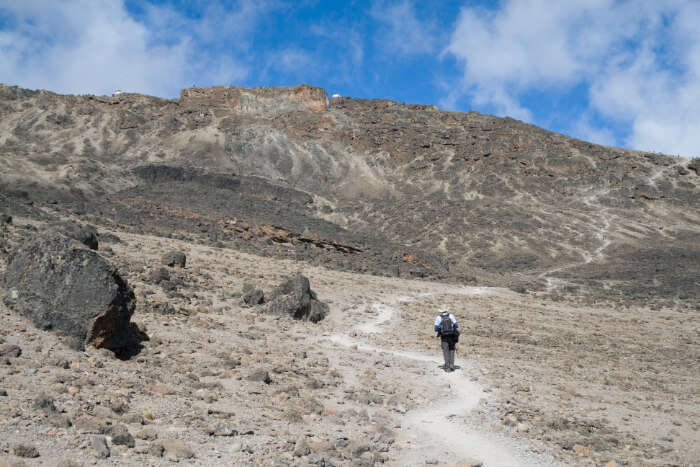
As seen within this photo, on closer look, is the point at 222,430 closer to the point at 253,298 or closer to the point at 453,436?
the point at 453,436

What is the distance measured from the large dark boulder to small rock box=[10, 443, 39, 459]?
3.16 meters

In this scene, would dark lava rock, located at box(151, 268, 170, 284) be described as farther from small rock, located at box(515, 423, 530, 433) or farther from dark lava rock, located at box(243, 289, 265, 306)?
small rock, located at box(515, 423, 530, 433)

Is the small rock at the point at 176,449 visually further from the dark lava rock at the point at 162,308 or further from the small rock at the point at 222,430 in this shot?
the dark lava rock at the point at 162,308

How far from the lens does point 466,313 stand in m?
21.0

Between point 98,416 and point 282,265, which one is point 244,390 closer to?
point 98,416

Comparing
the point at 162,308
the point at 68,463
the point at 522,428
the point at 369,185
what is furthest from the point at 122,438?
the point at 369,185

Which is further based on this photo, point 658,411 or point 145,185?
point 145,185

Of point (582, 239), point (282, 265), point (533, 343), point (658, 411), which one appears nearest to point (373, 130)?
point (582, 239)

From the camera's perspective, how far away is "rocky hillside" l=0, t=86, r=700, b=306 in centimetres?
3341

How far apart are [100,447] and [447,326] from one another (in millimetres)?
7874

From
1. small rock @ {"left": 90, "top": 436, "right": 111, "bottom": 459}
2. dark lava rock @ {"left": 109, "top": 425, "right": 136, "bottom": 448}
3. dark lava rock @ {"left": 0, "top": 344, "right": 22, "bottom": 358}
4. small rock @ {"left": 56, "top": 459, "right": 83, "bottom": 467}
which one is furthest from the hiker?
small rock @ {"left": 56, "top": 459, "right": 83, "bottom": 467}

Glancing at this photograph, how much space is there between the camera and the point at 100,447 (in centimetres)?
496

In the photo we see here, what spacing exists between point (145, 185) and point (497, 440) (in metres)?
49.2

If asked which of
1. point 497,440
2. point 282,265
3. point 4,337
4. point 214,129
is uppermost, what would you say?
point 214,129
